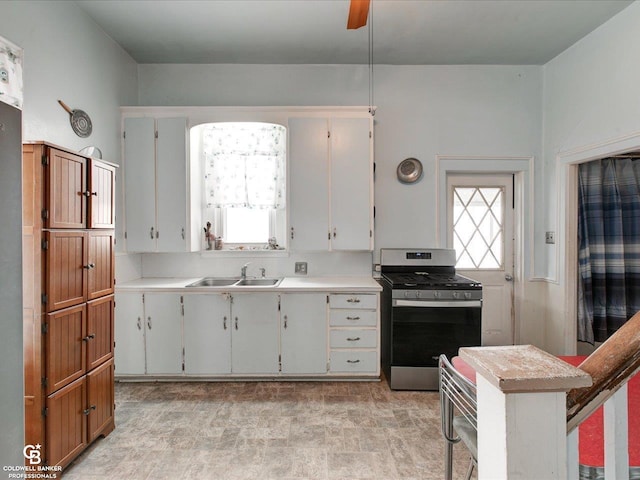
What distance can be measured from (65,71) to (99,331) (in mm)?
1917

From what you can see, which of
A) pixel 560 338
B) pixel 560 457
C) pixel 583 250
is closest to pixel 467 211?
pixel 583 250

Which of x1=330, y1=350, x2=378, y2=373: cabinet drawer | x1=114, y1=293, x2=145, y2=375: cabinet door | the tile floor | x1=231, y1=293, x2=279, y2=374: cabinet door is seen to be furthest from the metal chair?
x1=114, y1=293, x2=145, y2=375: cabinet door

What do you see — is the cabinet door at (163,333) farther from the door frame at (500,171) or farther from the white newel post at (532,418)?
the white newel post at (532,418)

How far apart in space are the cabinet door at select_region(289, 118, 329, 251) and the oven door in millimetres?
979

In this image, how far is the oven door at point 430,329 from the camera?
9.84 feet

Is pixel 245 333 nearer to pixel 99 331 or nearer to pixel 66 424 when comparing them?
pixel 99 331

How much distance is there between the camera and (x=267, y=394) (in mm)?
2947

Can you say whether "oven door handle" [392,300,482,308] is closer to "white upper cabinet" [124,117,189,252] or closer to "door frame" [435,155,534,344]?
"door frame" [435,155,534,344]

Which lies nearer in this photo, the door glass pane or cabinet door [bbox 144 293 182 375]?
cabinet door [bbox 144 293 182 375]

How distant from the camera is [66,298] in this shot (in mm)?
1915

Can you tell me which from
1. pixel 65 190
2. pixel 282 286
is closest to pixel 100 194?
pixel 65 190

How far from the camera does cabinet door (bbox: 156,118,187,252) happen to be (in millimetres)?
3298

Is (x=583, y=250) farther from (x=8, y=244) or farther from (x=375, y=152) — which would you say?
(x=8, y=244)

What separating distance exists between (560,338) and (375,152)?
2.57 meters
